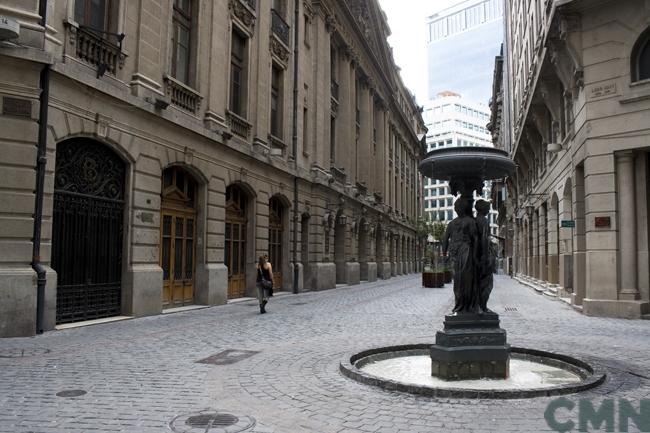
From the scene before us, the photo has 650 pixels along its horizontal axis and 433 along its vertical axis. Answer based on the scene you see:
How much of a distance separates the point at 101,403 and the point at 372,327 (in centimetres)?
755

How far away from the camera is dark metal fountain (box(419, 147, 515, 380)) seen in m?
7.12

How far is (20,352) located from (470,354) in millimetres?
6817

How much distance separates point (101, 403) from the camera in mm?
5750

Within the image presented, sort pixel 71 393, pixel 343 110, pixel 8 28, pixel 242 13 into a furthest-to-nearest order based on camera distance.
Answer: pixel 343 110 → pixel 242 13 → pixel 8 28 → pixel 71 393

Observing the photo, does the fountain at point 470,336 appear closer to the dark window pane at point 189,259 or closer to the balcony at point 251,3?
the dark window pane at point 189,259

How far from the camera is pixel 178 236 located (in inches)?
627

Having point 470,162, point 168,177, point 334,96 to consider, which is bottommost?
point 470,162

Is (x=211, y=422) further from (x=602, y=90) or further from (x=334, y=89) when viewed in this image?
(x=334, y=89)

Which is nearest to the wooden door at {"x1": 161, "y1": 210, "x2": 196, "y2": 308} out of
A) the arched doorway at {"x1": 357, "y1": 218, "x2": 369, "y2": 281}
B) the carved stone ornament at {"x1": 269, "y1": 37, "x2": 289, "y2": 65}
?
the carved stone ornament at {"x1": 269, "y1": 37, "x2": 289, "y2": 65}

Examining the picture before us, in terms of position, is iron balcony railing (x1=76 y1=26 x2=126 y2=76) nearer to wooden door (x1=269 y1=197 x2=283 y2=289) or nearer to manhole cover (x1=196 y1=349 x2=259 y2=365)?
manhole cover (x1=196 y1=349 x2=259 y2=365)

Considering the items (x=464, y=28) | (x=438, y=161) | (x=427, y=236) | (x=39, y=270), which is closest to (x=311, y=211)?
(x=39, y=270)

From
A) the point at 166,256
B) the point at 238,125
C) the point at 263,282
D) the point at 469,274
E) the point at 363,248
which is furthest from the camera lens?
the point at 363,248

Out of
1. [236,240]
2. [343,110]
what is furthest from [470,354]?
[343,110]

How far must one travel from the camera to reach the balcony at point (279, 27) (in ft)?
74.8
